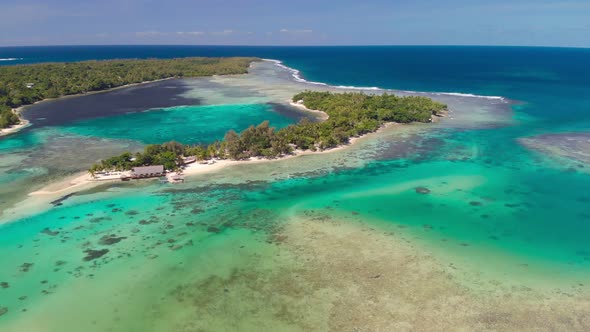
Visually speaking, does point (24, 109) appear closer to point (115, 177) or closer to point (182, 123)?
point (182, 123)

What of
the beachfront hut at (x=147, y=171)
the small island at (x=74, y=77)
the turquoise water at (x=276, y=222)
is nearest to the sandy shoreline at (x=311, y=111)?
the turquoise water at (x=276, y=222)

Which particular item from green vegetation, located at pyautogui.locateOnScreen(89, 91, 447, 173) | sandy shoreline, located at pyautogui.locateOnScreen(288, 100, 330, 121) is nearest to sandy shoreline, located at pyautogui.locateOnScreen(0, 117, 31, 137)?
green vegetation, located at pyautogui.locateOnScreen(89, 91, 447, 173)

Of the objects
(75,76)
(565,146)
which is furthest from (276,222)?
(75,76)

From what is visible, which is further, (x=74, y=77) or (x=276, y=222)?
(x=74, y=77)

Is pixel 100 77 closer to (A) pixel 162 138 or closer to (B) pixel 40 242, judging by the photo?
(A) pixel 162 138

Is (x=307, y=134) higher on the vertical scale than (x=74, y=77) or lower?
lower

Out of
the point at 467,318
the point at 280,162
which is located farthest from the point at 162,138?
the point at 467,318

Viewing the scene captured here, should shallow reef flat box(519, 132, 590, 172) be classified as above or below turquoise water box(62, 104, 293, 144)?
below

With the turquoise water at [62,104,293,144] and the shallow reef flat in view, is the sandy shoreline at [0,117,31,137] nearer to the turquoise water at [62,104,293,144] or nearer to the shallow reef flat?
the turquoise water at [62,104,293,144]
